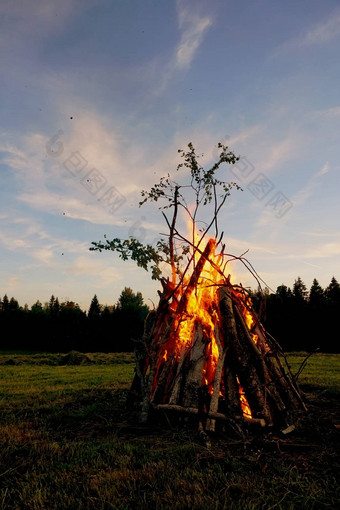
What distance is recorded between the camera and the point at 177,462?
346 centimetres

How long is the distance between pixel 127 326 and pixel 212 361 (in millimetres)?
41317

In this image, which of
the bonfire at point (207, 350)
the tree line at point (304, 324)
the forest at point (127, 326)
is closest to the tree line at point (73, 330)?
the forest at point (127, 326)

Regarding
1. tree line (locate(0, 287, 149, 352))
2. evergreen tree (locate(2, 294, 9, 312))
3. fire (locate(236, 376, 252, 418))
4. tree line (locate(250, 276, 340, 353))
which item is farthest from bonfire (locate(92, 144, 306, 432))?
evergreen tree (locate(2, 294, 9, 312))

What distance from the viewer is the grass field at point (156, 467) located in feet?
8.95

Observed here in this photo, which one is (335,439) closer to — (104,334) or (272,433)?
(272,433)

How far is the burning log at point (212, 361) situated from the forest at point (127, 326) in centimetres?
1851

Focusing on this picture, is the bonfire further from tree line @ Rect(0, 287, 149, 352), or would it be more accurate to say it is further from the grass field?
tree line @ Rect(0, 287, 149, 352)

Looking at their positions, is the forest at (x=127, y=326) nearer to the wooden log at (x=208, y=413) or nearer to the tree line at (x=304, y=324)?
the tree line at (x=304, y=324)

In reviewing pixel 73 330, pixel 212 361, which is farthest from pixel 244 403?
pixel 73 330

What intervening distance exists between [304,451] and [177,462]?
1.49m

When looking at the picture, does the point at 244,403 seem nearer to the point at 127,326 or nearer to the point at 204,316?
the point at 204,316

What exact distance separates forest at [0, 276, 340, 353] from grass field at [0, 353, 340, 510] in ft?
65.0

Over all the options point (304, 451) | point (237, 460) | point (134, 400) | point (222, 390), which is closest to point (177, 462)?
point (237, 460)

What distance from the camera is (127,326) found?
149 ft
